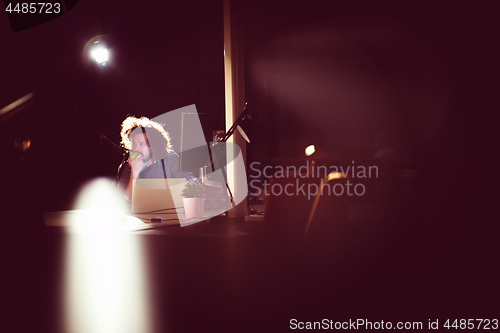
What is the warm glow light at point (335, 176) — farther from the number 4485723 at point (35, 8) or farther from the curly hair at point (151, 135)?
the number 4485723 at point (35, 8)

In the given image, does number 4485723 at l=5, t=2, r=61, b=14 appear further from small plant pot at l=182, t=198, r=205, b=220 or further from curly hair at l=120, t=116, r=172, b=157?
small plant pot at l=182, t=198, r=205, b=220

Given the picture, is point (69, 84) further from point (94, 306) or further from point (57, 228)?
point (94, 306)

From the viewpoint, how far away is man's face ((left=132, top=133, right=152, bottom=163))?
3.69 m

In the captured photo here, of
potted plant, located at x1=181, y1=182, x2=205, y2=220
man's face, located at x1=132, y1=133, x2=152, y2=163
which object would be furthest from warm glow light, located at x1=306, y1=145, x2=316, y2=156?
potted plant, located at x1=181, y1=182, x2=205, y2=220

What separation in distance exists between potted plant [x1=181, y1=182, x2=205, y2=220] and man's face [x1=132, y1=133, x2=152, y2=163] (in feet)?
5.10

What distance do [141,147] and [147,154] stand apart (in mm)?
A: 89

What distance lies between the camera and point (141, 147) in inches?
147

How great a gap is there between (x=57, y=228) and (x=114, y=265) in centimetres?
56

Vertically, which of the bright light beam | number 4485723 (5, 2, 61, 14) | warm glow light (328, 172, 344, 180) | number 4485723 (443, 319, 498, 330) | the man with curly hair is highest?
number 4485723 (5, 2, 61, 14)

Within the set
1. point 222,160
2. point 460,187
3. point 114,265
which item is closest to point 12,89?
point 222,160

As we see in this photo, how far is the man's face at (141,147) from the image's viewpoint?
3693mm

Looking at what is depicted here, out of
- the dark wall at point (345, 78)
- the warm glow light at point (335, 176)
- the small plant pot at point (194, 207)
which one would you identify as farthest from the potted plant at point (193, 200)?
the dark wall at point (345, 78)

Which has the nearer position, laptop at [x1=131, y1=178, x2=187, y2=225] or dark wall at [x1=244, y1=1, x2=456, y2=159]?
laptop at [x1=131, y1=178, x2=187, y2=225]

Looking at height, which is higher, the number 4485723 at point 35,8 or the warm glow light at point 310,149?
the number 4485723 at point 35,8
